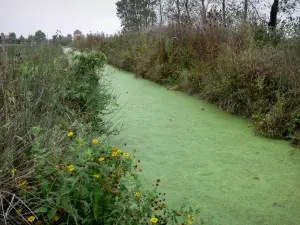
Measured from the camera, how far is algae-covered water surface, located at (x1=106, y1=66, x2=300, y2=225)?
2.30m

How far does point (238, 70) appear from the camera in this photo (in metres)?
4.51

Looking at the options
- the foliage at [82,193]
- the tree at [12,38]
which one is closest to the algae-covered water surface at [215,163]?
the foliage at [82,193]

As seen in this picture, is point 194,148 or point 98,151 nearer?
point 98,151

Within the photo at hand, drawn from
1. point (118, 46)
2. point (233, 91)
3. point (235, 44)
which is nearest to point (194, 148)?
point (233, 91)

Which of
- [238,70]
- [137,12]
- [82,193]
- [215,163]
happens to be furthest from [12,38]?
[137,12]

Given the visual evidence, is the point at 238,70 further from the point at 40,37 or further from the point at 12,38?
the point at 12,38

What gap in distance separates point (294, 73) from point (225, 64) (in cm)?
115

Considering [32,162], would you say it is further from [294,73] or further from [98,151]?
[294,73]

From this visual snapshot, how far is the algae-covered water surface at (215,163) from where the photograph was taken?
7.54 feet

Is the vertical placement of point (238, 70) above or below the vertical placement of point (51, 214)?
above

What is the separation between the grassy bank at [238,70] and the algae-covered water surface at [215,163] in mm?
242

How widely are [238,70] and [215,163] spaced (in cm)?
194

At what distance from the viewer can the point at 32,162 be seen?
69.7 inches

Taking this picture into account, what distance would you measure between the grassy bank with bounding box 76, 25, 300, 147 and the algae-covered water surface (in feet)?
0.79
